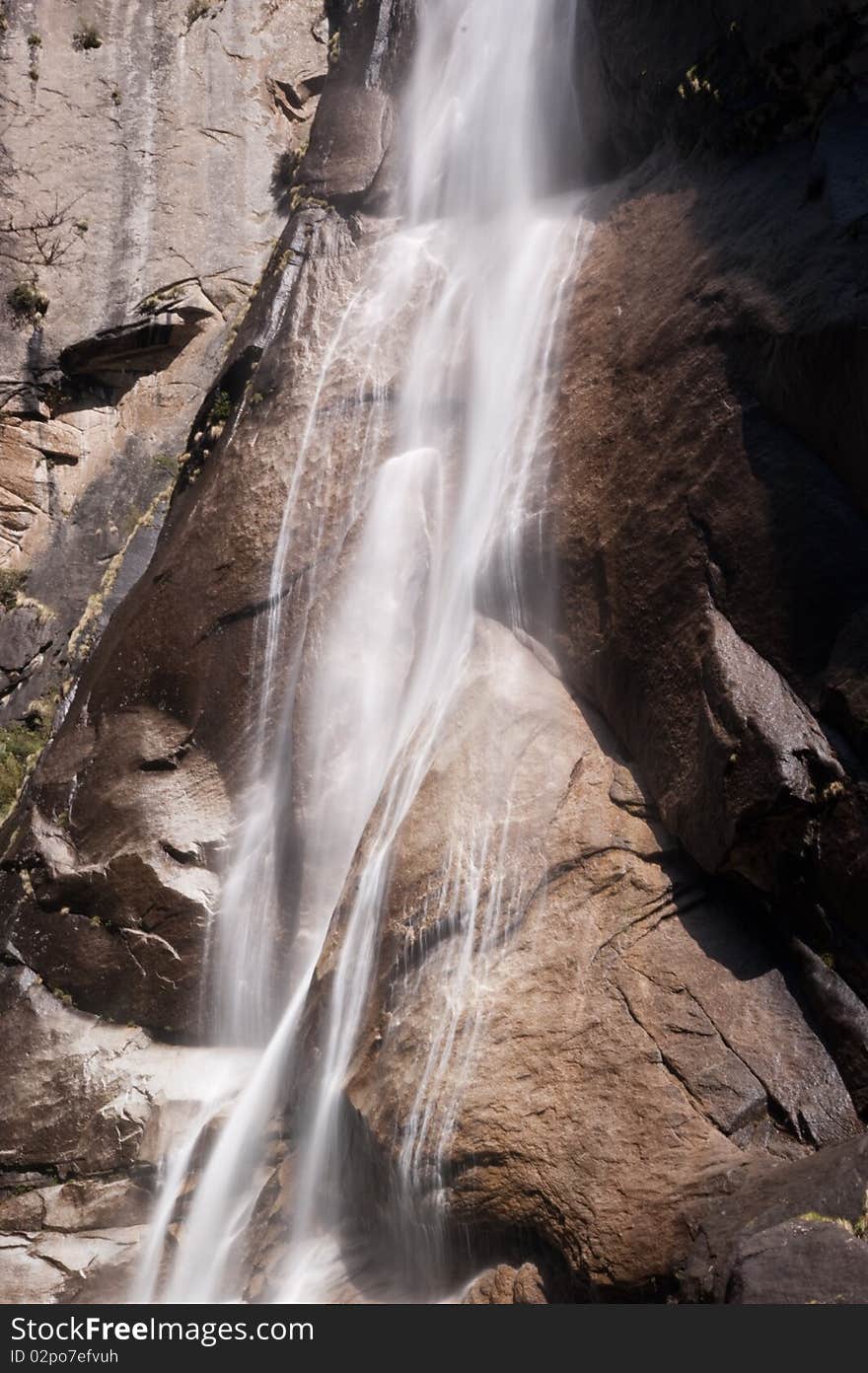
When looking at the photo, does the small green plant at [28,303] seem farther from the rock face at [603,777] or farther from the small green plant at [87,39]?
the rock face at [603,777]

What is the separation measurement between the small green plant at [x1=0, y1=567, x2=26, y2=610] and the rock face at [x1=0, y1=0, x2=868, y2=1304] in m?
2.56

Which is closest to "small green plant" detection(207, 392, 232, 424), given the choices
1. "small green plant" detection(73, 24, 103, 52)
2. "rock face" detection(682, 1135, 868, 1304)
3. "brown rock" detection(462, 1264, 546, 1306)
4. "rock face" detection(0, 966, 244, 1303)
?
"rock face" detection(0, 966, 244, 1303)

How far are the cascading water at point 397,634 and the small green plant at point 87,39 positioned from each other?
5.62 metres

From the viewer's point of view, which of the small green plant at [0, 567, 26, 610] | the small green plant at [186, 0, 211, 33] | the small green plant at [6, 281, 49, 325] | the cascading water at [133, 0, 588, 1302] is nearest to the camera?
the cascading water at [133, 0, 588, 1302]

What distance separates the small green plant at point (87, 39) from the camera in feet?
50.4

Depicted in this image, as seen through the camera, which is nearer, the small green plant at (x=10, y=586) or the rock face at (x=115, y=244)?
the small green plant at (x=10, y=586)

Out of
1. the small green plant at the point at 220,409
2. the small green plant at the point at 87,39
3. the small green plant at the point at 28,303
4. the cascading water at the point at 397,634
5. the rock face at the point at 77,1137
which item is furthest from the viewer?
the small green plant at the point at 87,39

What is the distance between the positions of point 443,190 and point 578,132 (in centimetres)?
159

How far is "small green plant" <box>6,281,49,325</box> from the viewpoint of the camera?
570 inches

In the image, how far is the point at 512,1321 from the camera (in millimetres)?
5344

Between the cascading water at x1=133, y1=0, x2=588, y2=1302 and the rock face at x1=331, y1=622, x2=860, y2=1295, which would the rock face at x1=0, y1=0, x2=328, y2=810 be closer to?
the cascading water at x1=133, y1=0, x2=588, y2=1302

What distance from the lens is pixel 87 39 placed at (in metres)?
15.4

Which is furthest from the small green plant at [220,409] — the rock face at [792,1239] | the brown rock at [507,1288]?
the rock face at [792,1239]

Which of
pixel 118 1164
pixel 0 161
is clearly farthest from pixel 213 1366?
pixel 0 161
